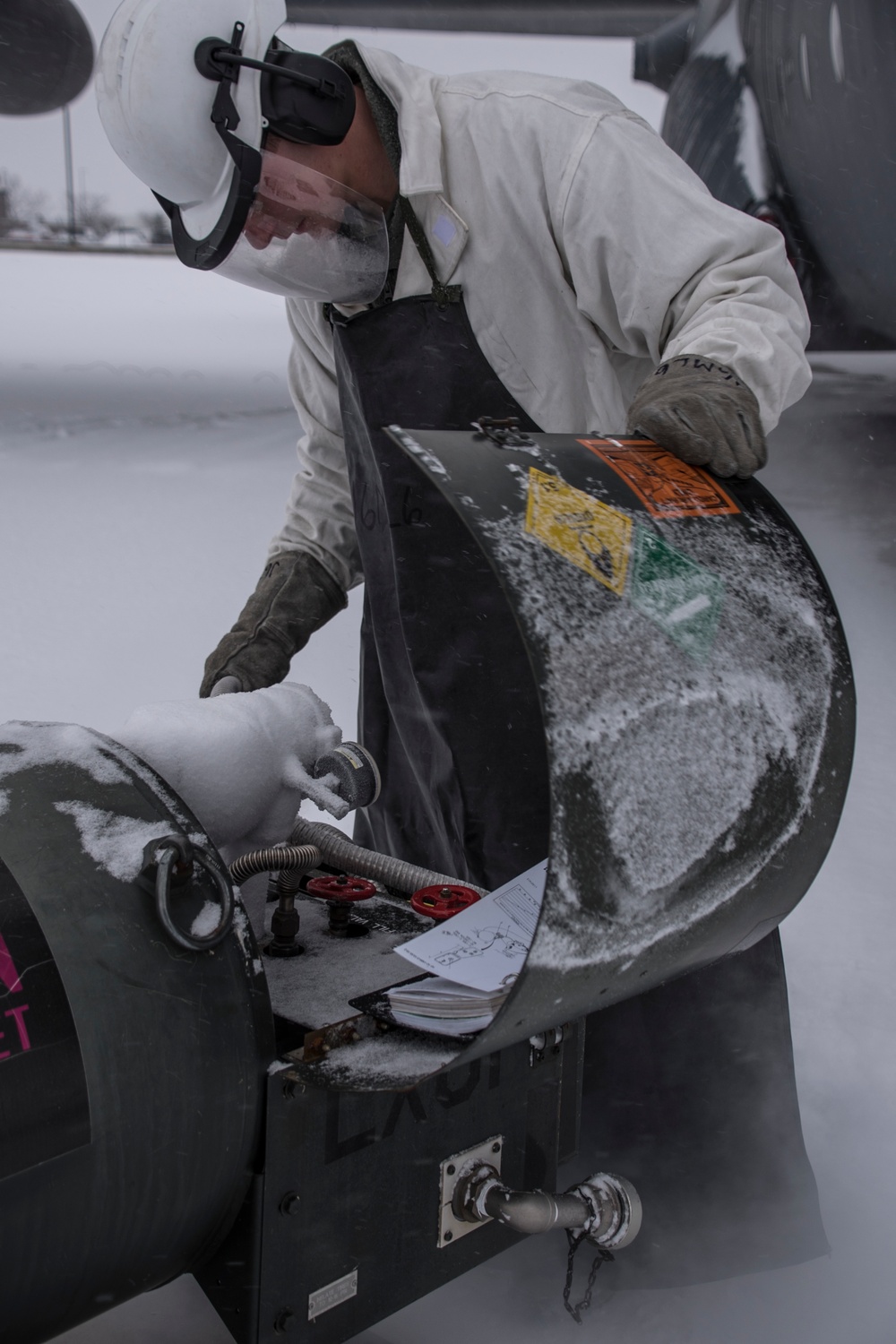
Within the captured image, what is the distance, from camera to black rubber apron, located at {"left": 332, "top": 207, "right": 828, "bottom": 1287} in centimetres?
134

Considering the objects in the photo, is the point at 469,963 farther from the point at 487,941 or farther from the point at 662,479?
the point at 662,479

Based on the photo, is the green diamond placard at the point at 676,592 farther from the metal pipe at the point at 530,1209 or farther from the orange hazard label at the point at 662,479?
the metal pipe at the point at 530,1209

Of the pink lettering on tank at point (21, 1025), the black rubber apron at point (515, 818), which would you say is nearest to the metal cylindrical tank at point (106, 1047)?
the pink lettering on tank at point (21, 1025)

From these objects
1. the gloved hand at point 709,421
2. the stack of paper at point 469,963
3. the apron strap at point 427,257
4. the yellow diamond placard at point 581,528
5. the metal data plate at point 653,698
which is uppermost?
the apron strap at point 427,257

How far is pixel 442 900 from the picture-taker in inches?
42.3

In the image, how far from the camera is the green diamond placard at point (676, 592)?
84cm

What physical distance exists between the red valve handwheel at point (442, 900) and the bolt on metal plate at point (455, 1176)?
0.21 meters

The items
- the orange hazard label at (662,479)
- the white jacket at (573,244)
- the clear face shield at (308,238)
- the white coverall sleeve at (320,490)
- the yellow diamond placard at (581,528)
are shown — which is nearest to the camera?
the yellow diamond placard at (581,528)

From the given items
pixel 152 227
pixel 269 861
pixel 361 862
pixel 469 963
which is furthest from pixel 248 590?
pixel 469 963

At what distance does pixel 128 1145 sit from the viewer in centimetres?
74

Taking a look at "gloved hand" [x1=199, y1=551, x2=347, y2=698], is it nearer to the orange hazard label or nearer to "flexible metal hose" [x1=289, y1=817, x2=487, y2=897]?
"flexible metal hose" [x1=289, y1=817, x2=487, y2=897]

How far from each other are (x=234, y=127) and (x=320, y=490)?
626 mm

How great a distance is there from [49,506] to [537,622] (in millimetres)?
3451

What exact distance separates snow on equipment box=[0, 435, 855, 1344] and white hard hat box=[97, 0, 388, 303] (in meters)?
0.56
